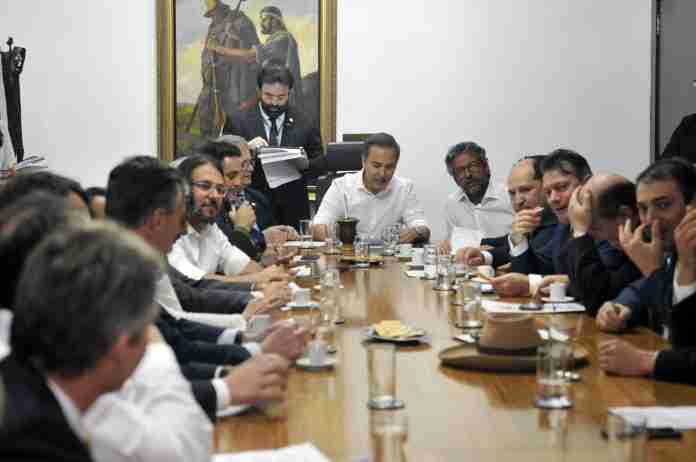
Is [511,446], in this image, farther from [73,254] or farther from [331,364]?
[73,254]

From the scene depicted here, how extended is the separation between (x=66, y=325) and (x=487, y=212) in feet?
19.0

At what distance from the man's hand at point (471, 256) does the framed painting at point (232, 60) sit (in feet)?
12.2

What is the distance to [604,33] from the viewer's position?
903cm

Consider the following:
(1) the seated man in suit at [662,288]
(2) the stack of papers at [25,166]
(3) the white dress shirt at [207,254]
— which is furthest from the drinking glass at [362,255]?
(2) the stack of papers at [25,166]

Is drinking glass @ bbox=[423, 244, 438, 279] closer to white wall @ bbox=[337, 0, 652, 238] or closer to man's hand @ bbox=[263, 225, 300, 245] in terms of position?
man's hand @ bbox=[263, 225, 300, 245]

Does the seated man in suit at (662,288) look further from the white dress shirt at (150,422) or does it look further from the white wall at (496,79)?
the white wall at (496,79)

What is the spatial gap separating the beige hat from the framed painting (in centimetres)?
640

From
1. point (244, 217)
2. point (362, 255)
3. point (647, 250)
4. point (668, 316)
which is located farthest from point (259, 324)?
point (244, 217)

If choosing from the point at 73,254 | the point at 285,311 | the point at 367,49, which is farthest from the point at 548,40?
the point at 73,254

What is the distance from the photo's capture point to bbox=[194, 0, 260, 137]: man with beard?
8891 millimetres

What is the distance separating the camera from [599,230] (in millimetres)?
3965

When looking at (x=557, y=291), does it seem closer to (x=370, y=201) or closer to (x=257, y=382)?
(x=257, y=382)

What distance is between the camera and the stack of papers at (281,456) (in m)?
1.91

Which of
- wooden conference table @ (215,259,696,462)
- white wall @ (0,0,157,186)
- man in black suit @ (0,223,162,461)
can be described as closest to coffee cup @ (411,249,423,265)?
wooden conference table @ (215,259,696,462)
